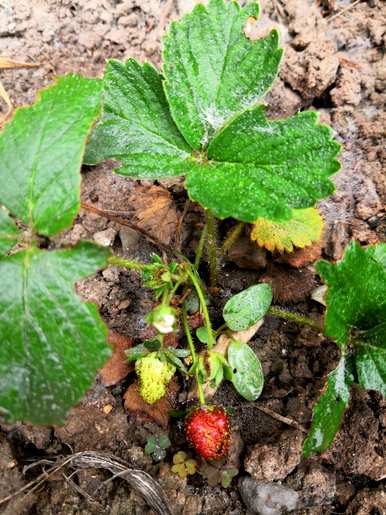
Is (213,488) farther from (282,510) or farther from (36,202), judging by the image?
(36,202)

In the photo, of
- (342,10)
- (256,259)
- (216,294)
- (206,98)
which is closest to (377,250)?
(256,259)

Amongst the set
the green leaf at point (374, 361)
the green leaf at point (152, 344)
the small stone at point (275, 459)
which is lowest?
the small stone at point (275, 459)

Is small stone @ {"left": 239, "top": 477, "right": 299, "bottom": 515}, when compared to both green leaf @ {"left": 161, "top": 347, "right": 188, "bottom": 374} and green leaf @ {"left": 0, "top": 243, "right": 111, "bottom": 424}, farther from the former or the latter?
green leaf @ {"left": 0, "top": 243, "right": 111, "bottom": 424}

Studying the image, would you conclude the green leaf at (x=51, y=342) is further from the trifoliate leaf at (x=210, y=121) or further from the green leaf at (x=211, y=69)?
the green leaf at (x=211, y=69)

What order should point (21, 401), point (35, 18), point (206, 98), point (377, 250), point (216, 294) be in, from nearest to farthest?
point (21, 401) < point (206, 98) < point (377, 250) < point (216, 294) < point (35, 18)

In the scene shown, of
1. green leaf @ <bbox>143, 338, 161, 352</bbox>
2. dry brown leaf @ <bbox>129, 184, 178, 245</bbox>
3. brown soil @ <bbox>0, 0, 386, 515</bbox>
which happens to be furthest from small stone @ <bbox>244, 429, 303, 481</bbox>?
dry brown leaf @ <bbox>129, 184, 178, 245</bbox>

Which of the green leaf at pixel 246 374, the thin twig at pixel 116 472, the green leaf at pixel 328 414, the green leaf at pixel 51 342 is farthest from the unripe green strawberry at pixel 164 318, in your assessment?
the thin twig at pixel 116 472

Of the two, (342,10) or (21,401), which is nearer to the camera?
(21,401)
